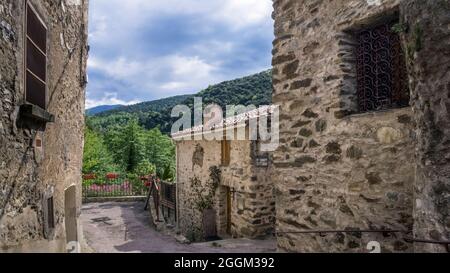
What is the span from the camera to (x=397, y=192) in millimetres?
3260

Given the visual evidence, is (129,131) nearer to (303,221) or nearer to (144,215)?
(144,215)

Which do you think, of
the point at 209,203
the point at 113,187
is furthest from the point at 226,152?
the point at 113,187

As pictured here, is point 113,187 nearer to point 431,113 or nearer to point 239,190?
point 239,190

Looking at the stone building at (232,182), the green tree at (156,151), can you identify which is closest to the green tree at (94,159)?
the green tree at (156,151)

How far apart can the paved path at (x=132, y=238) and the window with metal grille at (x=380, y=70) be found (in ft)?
14.7

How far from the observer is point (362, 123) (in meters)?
3.59

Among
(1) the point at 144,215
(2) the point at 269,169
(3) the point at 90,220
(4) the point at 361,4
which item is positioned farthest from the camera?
Result: (1) the point at 144,215

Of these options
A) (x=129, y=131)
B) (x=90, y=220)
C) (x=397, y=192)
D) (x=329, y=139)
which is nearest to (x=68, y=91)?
(x=329, y=139)

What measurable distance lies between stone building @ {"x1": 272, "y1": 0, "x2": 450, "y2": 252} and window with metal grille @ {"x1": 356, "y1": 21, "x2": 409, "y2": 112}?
0.01 meters

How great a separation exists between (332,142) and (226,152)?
6114 mm

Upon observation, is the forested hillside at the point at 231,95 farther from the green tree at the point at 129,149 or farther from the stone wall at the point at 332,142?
the stone wall at the point at 332,142

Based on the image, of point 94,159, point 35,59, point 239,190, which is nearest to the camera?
point 35,59

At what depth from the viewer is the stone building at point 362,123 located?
2395 millimetres
